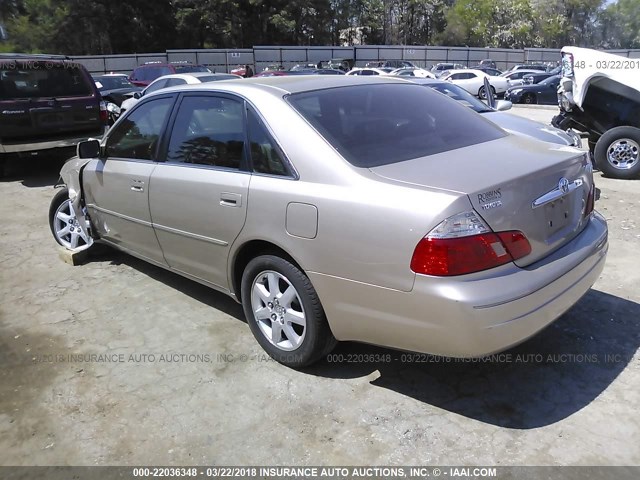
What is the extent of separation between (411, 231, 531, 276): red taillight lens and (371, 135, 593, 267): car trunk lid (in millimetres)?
99

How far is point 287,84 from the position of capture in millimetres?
3457

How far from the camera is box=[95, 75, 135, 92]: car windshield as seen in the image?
58.7 ft

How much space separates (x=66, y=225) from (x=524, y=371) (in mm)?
4443

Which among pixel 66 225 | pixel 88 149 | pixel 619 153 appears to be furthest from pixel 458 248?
pixel 619 153

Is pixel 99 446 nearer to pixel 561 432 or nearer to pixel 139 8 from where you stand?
pixel 561 432

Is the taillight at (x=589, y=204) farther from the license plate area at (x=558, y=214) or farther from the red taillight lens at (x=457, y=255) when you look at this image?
the red taillight lens at (x=457, y=255)

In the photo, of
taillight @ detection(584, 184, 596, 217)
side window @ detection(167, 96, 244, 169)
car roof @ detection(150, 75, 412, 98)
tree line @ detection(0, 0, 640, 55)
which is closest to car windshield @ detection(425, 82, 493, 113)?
car roof @ detection(150, 75, 412, 98)

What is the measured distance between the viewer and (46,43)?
53938 millimetres

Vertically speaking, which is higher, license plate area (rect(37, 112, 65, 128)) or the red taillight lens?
license plate area (rect(37, 112, 65, 128))

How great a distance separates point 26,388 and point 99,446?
0.83 m

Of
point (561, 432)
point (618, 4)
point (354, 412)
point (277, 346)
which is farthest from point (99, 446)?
point (618, 4)

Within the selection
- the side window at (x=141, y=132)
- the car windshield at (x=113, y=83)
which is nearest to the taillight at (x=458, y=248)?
the side window at (x=141, y=132)

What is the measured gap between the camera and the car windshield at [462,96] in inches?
310

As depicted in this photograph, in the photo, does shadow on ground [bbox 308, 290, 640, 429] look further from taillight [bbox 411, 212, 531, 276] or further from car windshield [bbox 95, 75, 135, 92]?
car windshield [bbox 95, 75, 135, 92]
